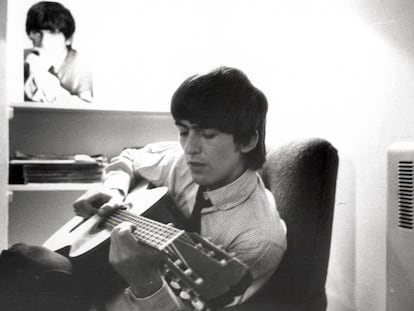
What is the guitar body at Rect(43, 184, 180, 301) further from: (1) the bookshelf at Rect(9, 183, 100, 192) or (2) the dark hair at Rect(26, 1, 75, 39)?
(2) the dark hair at Rect(26, 1, 75, 39)

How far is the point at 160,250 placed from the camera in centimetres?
55

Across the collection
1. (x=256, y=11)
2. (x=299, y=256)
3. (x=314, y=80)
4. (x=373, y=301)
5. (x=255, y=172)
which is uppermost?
(x=256, y=11)

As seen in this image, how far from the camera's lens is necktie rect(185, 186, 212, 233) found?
0.62 meters

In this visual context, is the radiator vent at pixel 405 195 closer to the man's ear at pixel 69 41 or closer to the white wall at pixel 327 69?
the white wall at pixel 327 69

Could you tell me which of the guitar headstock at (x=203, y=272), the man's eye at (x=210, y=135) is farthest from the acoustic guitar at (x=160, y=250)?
the man's eye at (x=210, y=135)

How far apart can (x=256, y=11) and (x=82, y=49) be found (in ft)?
0.97

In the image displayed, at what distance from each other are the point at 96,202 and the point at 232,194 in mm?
224

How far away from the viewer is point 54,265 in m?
0.64

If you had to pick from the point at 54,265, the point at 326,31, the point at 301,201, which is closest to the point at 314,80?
the point at 326,31

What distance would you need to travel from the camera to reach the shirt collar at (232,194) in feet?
2.05

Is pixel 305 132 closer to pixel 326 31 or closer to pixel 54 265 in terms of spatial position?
pixel 326 31

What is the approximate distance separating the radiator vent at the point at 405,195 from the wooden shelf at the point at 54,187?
0.48m

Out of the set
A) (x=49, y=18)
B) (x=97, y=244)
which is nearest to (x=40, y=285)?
(x=97, y=244)

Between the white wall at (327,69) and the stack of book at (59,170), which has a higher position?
the white wall at (327,69)
